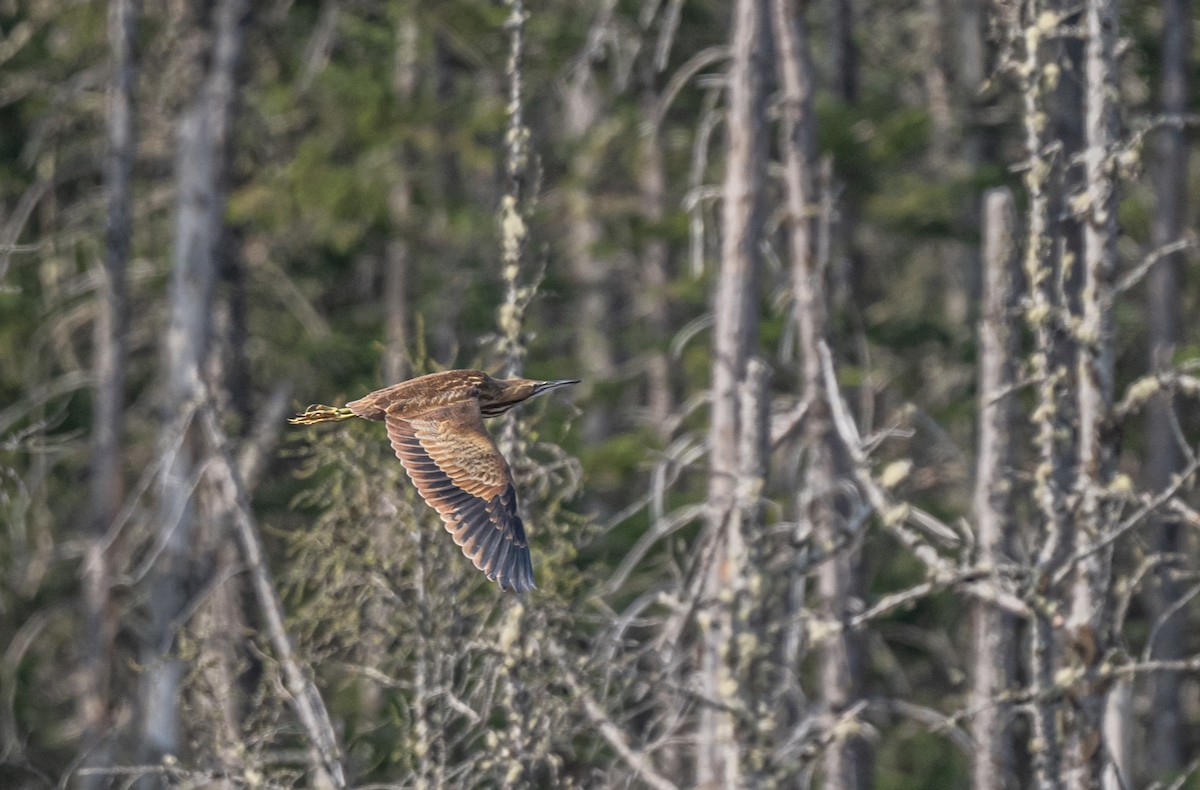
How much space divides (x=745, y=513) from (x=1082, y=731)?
6.35 ft

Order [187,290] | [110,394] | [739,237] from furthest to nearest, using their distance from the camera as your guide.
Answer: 1. [110,394]
2. [187,290]
3. [739,237]

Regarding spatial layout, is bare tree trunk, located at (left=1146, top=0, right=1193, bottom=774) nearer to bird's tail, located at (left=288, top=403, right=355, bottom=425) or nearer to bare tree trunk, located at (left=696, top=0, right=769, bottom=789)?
bare tree trunk, located at (left=696, top=0, right=769, bottom=789)

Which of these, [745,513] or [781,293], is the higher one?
[781,293]

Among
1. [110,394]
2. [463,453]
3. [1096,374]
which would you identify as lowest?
[463,453]

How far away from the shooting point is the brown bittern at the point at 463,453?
8070 millimetres

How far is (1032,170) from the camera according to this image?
9.63 m

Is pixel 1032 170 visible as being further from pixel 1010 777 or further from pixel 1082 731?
pixel 1010 777

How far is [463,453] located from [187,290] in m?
8.13

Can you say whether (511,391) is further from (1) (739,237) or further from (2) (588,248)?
(2) (588,248)

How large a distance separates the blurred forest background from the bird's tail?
1.58ft

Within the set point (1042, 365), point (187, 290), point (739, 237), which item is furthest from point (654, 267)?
point (1042, 365)

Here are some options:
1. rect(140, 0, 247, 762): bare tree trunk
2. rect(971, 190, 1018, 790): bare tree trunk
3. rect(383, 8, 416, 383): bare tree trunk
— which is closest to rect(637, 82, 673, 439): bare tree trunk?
rect(383, 8, 416, 383): bare tree trunk

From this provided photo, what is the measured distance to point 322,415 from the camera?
9016 millimetres

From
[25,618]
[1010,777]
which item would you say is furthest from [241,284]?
[1010,777]
